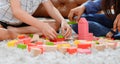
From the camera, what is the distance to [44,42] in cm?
123

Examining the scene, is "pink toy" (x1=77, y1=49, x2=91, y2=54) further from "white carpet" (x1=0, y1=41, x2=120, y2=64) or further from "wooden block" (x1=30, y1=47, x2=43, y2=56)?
"wooden block" (x1=30, y1=47, x2=43, y2=56)

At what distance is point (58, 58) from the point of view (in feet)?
3.20

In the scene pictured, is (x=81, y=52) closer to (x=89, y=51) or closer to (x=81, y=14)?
(x=89, y=51)

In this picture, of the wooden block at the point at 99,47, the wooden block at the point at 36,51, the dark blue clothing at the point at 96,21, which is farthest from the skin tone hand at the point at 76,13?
the wooden block at the point at 36,51

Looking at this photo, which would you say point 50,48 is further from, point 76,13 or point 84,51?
point 76,13

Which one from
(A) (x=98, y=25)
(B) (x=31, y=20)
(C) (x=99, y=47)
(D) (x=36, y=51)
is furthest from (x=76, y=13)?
(D) (x=36, y=51)

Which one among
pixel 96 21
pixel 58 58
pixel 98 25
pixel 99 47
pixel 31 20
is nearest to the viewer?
pixel 58 58

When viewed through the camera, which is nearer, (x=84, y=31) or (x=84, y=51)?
(x=84, y=51)

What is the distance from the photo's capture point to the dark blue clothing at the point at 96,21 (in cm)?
151

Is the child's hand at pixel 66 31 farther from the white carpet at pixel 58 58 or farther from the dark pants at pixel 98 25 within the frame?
the white carpet at pixel 58 58

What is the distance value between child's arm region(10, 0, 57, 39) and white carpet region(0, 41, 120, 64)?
0.25m

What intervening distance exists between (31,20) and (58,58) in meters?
0.43

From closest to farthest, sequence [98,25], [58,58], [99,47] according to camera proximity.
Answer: [58,58], [99,47], [98,25]

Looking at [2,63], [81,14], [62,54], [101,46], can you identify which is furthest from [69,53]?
[81,14]
